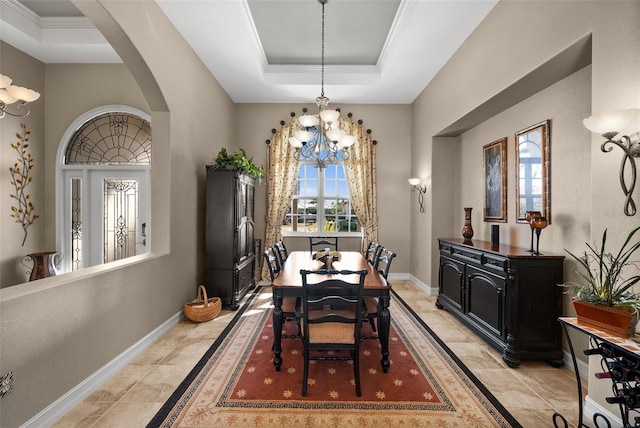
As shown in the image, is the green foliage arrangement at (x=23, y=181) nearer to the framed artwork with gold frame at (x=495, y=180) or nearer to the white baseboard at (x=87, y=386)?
the white baseboard at (x=87, y=386)

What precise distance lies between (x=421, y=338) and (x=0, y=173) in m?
5.39

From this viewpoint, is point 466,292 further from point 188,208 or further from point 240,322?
point 188,208

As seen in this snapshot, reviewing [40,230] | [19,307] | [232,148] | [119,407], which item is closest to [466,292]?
[119,407]

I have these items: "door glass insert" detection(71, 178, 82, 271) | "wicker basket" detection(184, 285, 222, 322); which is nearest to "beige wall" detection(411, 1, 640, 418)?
"wicker basket" detection(184, 285, 222, 322)

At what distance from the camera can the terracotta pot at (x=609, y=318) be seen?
1360mm

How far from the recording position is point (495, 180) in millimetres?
3465

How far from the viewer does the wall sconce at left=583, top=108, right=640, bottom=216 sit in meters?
1.48

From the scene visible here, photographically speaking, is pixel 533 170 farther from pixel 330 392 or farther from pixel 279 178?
pixel 279 178

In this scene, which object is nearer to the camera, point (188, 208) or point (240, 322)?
point (240, 322)

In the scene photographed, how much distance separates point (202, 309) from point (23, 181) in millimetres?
3050

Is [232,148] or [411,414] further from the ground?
[232,148]

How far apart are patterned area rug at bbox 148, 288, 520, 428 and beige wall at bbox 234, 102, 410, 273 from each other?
9.03 feet

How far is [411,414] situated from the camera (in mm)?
1842

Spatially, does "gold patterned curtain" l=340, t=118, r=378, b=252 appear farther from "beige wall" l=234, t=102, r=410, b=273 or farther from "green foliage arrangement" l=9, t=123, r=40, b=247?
"green foliage arrangement" l=9, t=123, r=40, b=247
